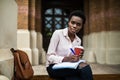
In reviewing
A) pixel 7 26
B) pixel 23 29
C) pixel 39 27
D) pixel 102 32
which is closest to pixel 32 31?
pixel 23 29

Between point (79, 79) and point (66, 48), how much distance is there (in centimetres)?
46

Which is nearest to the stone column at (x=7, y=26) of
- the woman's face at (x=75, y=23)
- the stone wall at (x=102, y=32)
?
the woman's face at (x=75, y=23)

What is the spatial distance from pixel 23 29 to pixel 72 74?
7.45 meters

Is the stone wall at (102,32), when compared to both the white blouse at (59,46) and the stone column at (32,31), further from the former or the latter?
the white blouse at (59,46)

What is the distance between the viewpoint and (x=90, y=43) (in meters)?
12.6

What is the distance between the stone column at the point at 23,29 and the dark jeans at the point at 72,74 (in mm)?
7162

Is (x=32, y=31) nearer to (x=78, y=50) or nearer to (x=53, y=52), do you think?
(x=53, y=52)

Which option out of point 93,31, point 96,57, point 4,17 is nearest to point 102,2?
point 93,31

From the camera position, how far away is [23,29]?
34.5 feet

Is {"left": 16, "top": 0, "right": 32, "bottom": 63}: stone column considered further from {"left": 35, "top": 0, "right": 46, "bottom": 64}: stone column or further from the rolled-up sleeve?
the rolled-up sleeve

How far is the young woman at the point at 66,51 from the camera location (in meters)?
3.25

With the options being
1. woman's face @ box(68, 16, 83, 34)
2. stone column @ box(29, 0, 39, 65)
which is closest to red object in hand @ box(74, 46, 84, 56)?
woman's face @ box(68, 16, 83, 34)

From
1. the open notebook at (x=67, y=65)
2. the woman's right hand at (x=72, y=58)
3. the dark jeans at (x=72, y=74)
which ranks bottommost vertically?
the dark jeans at (x=72, y=74)

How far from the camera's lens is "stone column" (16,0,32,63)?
10461mm
